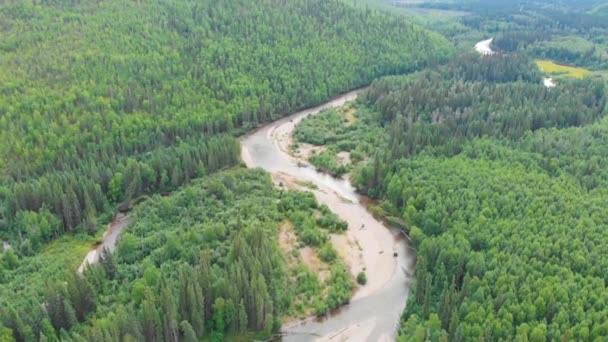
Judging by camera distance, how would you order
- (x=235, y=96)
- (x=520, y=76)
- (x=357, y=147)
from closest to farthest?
(x=357, y=147) → (x=235, y=96) → (x=520, y=76)

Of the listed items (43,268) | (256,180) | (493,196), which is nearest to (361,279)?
(493,196)

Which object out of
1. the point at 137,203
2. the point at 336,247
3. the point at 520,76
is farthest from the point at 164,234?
the point at 520,76

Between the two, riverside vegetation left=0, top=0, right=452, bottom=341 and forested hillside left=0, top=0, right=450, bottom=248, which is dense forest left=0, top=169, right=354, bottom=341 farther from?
forested hillside left=0, top=0, right=450, bottom=248

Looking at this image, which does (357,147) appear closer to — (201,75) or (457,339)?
(201,75)

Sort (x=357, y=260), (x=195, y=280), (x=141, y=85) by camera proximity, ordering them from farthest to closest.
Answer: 1. (x=141, y=85)
2. (x=357, y=260)
3. (x=195, y=280)

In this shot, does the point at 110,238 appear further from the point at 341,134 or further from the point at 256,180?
the point at 341,134

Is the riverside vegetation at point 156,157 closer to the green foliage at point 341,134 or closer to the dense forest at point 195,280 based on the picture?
the dense forest at point 195,280

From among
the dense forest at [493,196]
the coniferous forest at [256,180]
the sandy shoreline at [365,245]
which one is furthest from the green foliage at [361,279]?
the dense forest at [493,196]
